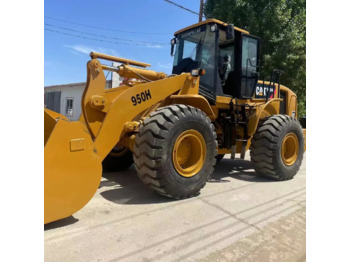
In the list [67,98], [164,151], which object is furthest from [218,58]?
[67,98]

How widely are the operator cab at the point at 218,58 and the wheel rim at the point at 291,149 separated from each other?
120 centimetres

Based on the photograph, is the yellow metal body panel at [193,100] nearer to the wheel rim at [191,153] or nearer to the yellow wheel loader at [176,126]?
the yellow wheel loader at [176,126]

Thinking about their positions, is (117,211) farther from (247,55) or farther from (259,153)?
(247,55)

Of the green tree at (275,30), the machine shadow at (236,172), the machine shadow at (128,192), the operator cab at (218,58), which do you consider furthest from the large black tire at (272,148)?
the green tree at (275,30)

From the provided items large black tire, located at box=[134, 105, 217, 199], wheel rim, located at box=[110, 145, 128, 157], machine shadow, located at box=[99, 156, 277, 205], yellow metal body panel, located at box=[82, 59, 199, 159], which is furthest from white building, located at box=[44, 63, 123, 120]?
large black tire, located at box=[134, 105, 217, 199]

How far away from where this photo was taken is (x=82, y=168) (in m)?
2.96

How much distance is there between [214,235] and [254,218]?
76cm

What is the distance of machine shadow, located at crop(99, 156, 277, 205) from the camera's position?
3.86 meters

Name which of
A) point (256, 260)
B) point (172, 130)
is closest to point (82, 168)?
point (172, 130)

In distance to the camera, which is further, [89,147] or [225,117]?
[225,117]

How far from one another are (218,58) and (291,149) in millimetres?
2459

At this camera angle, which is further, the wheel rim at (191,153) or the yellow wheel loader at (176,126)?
the wheel rim at (191,153)

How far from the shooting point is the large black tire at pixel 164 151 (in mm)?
3564

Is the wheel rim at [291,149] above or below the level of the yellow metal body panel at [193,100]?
below
